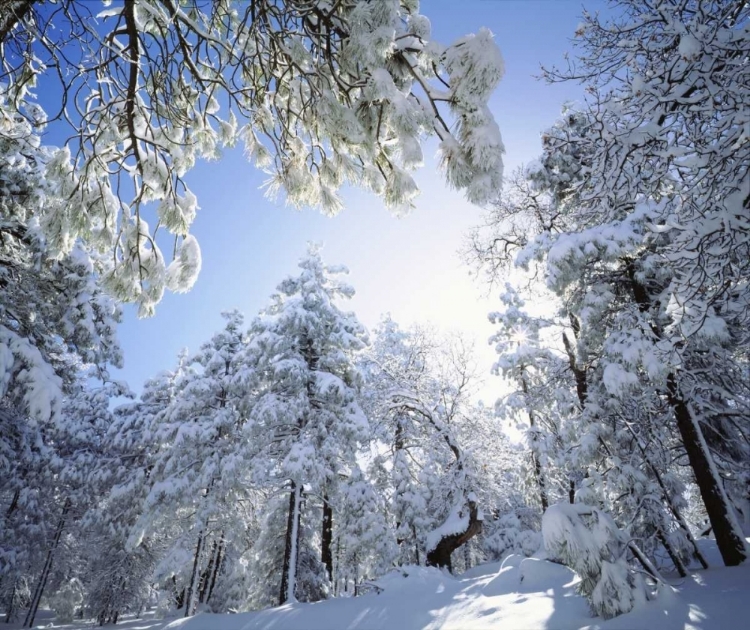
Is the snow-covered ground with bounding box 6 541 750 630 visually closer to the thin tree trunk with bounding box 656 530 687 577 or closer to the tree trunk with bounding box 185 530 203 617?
the thin tree trunk with bounding box 656 530 687 577

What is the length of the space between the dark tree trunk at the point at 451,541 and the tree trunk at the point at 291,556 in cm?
363

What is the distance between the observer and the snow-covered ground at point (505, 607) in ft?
9.89

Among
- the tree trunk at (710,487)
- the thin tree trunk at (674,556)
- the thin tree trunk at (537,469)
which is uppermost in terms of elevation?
the thin tree trunk at (537,469)

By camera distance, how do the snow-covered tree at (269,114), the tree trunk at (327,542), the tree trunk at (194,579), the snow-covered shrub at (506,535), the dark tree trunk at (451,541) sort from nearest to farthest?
1. the snow-covered tree at (269,114)
2. the dark tree trunk at (451,541)
3. the tree trunk at (327,542)
4. the tree trunk at (194,579)
5. the snow-covered shrub at (506,535)

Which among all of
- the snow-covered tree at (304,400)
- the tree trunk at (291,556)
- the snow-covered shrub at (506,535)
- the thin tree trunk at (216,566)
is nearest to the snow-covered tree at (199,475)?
the snow-covered tree at (304,400)

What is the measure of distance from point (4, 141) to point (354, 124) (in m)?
4.10

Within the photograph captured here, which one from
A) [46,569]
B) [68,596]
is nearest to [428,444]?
[46,569]

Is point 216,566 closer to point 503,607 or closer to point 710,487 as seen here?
point 503,607

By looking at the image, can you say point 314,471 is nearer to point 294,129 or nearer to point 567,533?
point 567,533

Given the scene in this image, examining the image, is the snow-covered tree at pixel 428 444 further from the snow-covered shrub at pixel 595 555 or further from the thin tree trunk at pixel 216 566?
the thin tree trunk at pixel 216 566

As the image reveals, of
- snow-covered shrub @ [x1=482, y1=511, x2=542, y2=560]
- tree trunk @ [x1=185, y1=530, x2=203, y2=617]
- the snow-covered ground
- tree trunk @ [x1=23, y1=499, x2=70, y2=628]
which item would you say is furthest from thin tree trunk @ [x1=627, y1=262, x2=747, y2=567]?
tree trunk @ [x1=23, y1=499, x2=70, y2=628]

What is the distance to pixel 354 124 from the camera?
8.26ft

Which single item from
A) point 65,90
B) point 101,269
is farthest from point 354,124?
point 101,269

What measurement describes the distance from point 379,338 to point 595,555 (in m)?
17.1
